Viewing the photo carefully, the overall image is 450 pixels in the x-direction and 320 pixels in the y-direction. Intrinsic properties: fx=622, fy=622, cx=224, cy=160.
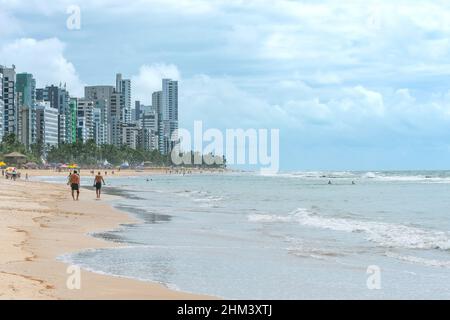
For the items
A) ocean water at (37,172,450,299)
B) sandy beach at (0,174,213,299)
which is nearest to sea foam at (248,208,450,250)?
ocean water at (37,172,450,299)

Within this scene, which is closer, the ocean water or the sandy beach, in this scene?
the sandy beach

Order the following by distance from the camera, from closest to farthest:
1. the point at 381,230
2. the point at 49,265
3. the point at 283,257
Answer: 1. the point at 49,265
2. the point at 283,257
3. the point at 381,230

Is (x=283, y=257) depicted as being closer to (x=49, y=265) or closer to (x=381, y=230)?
(x=49, y=265)

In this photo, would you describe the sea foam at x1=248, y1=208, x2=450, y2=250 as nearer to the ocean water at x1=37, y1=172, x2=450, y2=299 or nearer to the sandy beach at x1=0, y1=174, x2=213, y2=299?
the ocean water at x1=37, y1=172, x2=450, y2=299

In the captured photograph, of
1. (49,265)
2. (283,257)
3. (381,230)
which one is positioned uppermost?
(49,265)

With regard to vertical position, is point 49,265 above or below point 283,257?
above

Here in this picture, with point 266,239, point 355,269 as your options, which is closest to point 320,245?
point 266,239

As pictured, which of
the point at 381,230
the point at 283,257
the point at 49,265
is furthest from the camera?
the point at 381,230

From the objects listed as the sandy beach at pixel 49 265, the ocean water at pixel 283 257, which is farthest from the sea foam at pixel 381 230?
the sandy beach at pixel 49 265

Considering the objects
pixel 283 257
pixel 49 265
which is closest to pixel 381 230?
pixel 283 257

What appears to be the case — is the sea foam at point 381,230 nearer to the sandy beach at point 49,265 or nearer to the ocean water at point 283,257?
the ocean water at point 283,257

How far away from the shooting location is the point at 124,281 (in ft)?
35.3
